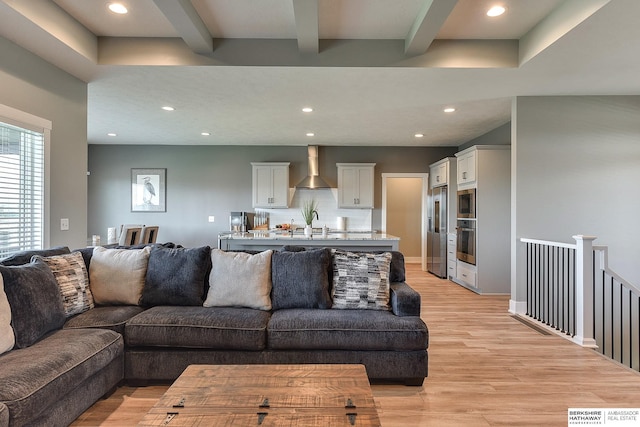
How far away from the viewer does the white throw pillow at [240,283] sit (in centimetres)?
257

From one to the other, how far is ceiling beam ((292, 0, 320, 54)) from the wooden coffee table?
2.47m

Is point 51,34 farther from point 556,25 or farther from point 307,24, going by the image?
point 556,25

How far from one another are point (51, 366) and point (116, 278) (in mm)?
1035

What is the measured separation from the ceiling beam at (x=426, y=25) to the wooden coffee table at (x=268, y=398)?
8.35 ft

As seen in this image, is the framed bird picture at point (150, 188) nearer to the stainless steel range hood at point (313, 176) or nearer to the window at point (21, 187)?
the stainless steel range hood at point (313, 176)

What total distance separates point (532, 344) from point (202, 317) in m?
2.99

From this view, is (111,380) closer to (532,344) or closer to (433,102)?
(532,344)

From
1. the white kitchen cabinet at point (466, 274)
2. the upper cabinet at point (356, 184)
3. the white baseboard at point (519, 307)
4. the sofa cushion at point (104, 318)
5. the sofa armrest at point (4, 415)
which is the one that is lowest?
the white baseboard at point (519, 307)

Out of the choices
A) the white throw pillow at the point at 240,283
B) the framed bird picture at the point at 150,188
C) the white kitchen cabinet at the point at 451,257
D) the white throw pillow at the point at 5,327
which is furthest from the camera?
the framed bird picture at the point at 150,188

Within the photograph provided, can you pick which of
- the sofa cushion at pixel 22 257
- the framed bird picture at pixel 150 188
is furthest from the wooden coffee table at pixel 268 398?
the framed bird picture at pixel 150 188

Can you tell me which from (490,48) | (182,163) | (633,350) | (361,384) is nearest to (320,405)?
(361,384)

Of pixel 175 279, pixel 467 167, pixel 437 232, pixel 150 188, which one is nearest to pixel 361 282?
pixel 175 279

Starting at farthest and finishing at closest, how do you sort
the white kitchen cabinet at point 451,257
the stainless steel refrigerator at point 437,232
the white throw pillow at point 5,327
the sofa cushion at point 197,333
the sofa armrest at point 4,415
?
the stainless steel refrigerator at point 437,232, the white kitchen cabinet at point 451,257, the sofa cushion at point 197,333, the white throw pillow at point 5,327, the sofa armrest at point 4,415

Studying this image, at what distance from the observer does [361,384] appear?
1.52 meters
